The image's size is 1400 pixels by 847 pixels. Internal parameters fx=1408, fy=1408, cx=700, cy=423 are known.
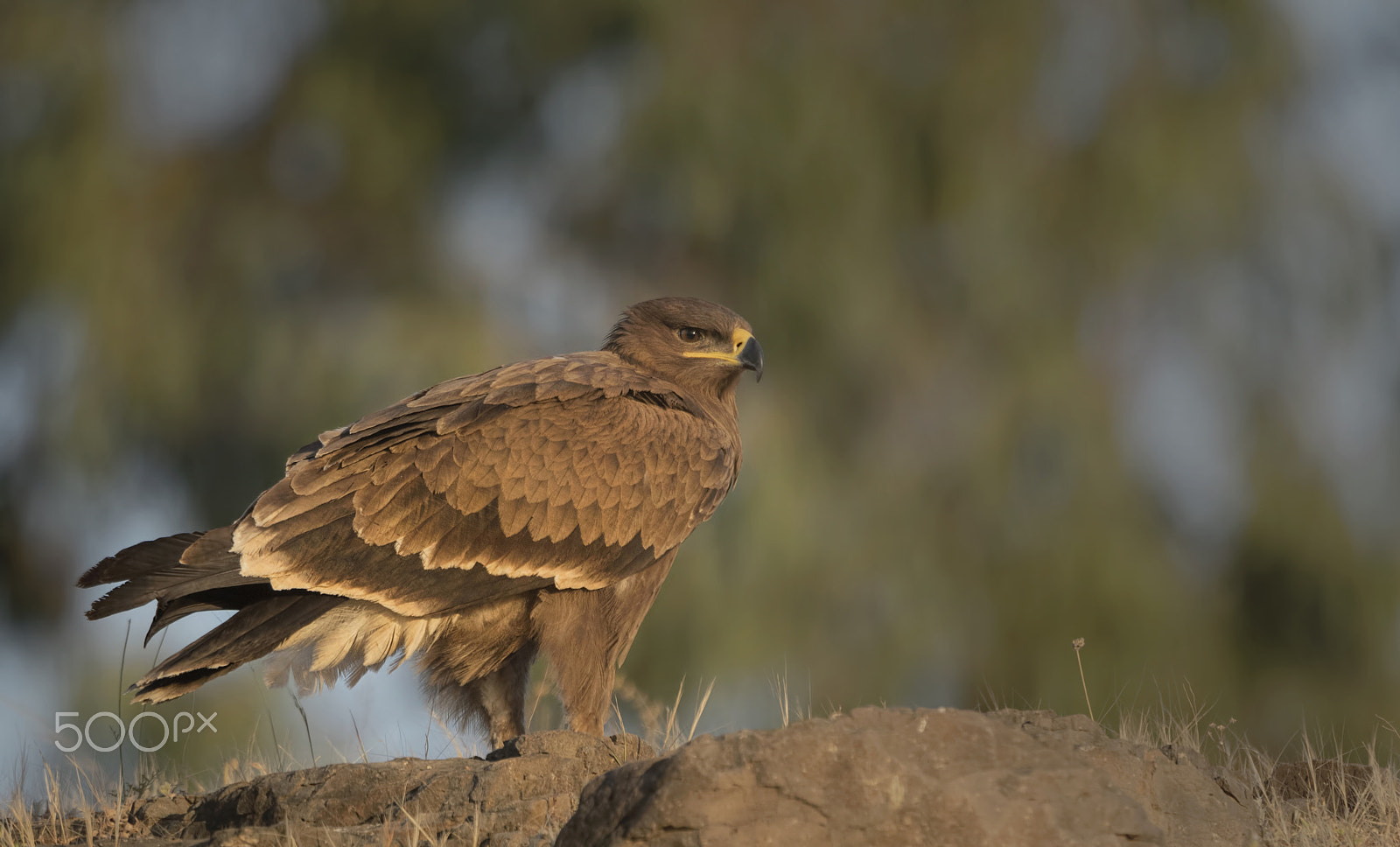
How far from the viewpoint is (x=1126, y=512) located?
9.61 m

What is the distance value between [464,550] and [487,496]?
8.4 inches

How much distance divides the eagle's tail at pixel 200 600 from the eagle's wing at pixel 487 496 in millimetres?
101

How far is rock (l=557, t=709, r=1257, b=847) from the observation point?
8.96 ft

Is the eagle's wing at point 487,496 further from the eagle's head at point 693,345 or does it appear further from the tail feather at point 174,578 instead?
the eagle's head at point 693,345

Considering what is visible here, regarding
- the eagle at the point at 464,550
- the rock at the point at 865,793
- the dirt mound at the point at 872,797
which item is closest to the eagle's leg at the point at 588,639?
the eagle at the point at 464,550

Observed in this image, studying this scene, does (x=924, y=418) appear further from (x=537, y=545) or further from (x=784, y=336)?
(x=537, y=545)

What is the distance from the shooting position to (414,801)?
3643 mm

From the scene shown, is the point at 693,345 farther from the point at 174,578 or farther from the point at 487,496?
the point at 174,578

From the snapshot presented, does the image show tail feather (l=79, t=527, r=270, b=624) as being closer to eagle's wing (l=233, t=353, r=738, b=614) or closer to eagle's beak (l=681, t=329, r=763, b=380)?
eagle's wing (l=233, t=353, r=738, b=614)

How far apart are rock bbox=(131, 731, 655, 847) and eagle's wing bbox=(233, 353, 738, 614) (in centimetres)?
88

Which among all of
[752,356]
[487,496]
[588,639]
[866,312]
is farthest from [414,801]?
[866,312]

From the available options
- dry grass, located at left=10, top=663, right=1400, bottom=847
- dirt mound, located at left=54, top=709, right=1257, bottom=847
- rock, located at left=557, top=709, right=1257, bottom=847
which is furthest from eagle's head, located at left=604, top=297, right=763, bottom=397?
rock, located at left=557, top=709, right=1257, bottom=847

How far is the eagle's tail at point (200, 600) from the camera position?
4.57 metres

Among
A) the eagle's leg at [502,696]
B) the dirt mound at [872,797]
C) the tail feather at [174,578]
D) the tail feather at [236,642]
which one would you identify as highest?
the tail feather at [174,578]
